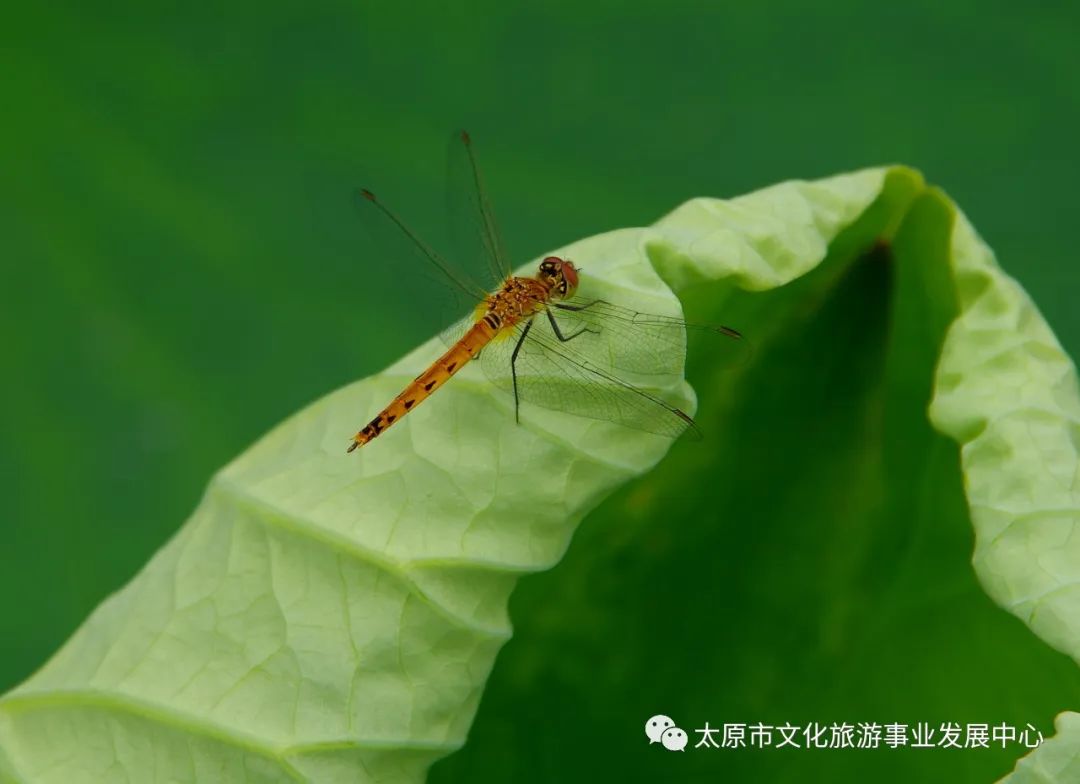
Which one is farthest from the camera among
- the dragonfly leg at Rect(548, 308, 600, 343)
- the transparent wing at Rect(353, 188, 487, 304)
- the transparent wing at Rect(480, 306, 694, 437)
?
the transparent wing at Rect(353, 188, 487, 304)

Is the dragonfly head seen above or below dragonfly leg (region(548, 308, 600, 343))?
above

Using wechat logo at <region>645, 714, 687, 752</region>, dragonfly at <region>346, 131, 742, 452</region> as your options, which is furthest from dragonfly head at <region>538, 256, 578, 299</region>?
wechat logo at <region>645, 714, 687, 752</region>

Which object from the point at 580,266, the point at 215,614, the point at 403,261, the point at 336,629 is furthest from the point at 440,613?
the point at 403,261

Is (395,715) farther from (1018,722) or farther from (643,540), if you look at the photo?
(1018,722)

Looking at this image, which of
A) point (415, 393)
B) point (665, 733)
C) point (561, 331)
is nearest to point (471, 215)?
point (561, 331)

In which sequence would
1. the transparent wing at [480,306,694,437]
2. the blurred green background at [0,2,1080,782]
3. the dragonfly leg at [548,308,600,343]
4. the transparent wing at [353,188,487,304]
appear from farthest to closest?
the blurred green background at [0,2,1080,782], the transparent wing at [353,188,487,304], the dragonfly leg at [548,308,600,343], the transparent wing at [480,306,694,437]

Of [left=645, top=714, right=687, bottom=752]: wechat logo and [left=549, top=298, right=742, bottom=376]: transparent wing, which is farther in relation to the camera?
[left=645, top=714, right=687, bottom=752]: wechat logo
